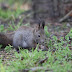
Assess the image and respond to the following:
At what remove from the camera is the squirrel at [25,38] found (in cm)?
513

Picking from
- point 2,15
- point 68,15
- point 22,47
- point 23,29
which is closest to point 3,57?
point 22,47

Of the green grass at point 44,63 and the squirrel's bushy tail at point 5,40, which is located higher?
the squirrel's bushy tail at point 5,40

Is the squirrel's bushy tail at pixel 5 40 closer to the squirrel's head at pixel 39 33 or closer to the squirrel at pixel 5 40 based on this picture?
the squirrel at pixel 5 40

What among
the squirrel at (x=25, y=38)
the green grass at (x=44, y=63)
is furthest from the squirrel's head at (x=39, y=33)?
the green grass at (x=44, y=63)

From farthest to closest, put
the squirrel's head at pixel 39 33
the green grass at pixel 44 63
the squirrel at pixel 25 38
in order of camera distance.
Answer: the squirrel's head at pixel 39 33, the squirrel at pixel 25 38, the green grass at pixel 44 63

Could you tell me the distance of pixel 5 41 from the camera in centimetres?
535

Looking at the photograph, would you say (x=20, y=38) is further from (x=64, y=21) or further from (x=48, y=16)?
(x=48, y=16)

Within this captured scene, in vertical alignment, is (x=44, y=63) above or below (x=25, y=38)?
below

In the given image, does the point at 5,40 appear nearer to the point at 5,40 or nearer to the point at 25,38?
the point at 5,40

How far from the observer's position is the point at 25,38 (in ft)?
16.9

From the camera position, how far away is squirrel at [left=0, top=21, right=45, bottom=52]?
5.13 metres

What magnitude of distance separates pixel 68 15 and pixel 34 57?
14.6 ft

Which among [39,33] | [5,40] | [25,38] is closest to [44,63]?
[25,38]

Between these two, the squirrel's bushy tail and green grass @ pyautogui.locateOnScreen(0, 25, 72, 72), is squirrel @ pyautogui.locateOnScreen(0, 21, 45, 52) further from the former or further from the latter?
green grass @ pyautogui.locateOnScreen(0, 25, 72, 72)
